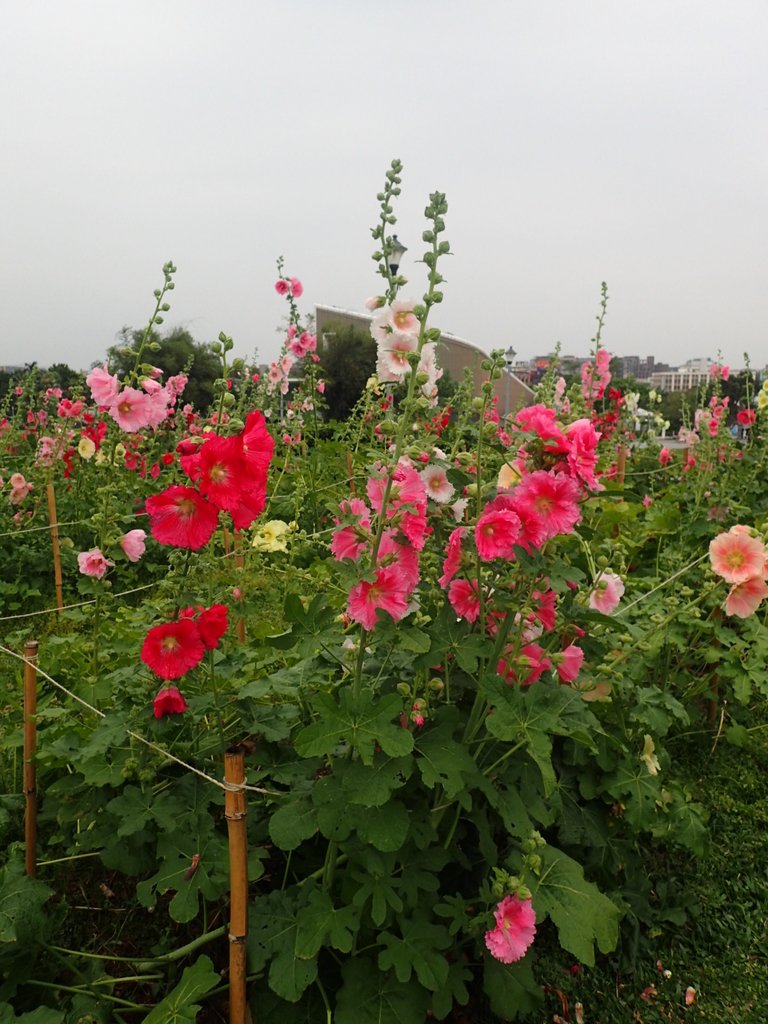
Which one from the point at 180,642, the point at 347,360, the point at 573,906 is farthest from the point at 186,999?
the point at 347,360

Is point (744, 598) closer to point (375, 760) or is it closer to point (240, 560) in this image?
point (375, 760)

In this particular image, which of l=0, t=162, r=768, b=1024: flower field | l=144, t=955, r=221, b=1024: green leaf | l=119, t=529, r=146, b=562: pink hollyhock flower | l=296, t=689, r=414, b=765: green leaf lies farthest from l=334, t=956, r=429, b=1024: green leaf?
l=119, t=529, r=146, b=562: pink hollyhock flower

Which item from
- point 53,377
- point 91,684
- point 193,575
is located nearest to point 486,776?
point 193,575

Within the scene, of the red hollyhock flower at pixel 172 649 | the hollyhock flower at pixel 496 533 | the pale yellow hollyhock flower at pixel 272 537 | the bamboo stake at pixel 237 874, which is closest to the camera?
the hollyhock flower at pixel 496 533

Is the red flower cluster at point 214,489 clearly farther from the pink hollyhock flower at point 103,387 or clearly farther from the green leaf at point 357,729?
the pink hollyhock flower at point 103,387

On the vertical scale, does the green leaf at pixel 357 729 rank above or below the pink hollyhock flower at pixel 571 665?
above

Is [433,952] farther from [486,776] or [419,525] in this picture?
[419,525]

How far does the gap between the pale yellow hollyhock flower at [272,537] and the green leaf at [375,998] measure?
142cm

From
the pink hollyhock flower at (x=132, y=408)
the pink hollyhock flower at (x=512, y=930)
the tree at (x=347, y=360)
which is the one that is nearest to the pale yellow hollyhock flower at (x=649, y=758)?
the pink hollyhock flower at (x=512, y=930)

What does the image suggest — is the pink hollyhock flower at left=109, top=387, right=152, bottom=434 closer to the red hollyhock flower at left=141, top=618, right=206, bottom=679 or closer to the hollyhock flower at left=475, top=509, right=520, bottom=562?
the red hollyhock flower at left=141, top=618, right=206, bottom=679

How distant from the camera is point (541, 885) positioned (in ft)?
5.36

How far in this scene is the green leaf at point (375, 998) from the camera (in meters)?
1.53

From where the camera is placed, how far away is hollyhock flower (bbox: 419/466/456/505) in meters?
1.49

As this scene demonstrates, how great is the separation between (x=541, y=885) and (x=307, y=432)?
16.2ft
